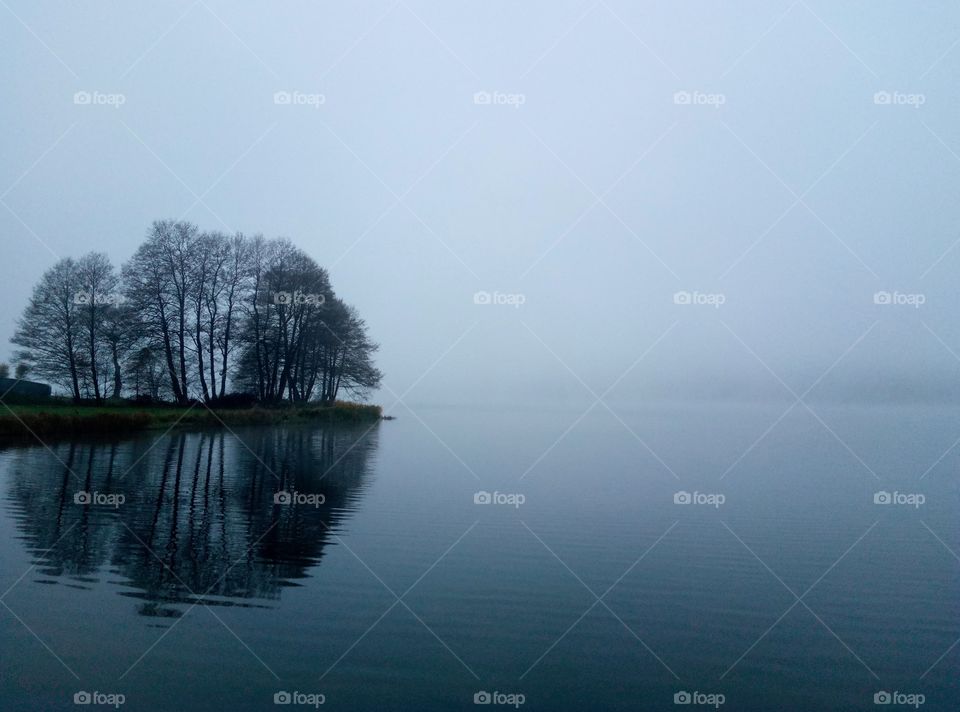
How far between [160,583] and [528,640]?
5.07 meters

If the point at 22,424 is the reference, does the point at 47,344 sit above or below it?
above

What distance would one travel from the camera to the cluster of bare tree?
35.7 meters

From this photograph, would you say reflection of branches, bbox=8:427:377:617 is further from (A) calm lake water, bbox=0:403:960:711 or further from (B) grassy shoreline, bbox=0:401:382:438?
(B) grassy shoreline, bbox=0:401:382:438

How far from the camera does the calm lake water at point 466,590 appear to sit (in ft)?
23.3

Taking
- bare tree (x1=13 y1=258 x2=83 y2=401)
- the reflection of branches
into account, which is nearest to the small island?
bare tree (x1=13 y1=258 x2=83 y2=401)

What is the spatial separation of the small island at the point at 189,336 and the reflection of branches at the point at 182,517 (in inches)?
451

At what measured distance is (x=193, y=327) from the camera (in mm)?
38500

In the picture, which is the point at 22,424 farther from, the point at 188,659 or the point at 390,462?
the point at 188,659

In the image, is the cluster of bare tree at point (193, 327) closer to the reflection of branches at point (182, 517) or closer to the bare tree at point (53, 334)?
the bare tree at point (53, 334)

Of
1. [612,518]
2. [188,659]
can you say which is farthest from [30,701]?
[612,518]

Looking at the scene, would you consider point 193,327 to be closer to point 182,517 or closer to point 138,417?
point 138,417

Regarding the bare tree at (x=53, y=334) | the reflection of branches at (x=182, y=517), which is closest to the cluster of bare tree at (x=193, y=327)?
the bare tree at (x=53, y=334)

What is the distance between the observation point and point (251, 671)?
7090mm

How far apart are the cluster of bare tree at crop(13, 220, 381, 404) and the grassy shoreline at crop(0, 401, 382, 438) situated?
2.81ft
